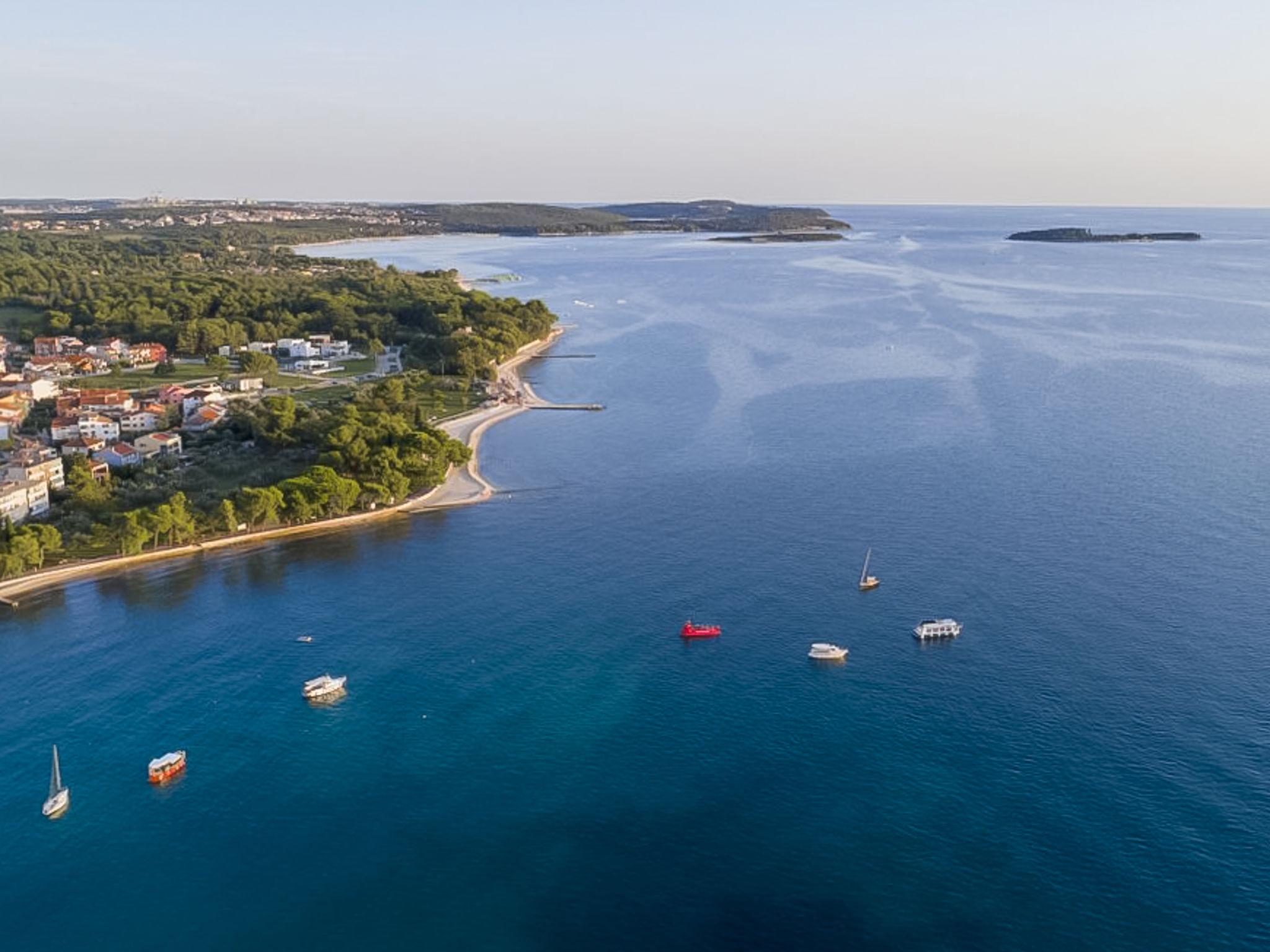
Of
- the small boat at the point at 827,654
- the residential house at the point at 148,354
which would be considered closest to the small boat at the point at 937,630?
the small boat at the point at 827,654

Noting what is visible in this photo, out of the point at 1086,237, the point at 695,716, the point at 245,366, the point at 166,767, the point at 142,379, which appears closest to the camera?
the point at 166,767

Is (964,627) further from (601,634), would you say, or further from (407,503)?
(407,503)

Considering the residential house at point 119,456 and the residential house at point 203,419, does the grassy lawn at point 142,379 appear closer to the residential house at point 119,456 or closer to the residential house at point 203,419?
the residential house at point 203,419

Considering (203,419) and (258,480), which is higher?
(203,419)

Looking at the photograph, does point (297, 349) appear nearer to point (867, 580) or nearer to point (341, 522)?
point (341, 522)

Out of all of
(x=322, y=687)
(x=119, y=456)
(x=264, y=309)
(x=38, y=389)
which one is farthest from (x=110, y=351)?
(x=322, y=687)

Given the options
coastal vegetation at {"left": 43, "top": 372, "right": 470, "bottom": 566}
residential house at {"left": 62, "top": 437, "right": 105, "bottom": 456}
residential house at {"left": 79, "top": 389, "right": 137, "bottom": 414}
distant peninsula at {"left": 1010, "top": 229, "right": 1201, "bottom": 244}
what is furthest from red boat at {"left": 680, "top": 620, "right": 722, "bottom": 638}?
distant peninsula at {"left": 1010, "top": 229, "right": 1201, "bottom": 244}

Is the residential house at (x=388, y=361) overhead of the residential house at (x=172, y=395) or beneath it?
beneath

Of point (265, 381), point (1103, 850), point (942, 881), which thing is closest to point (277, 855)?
point (942, 881)
